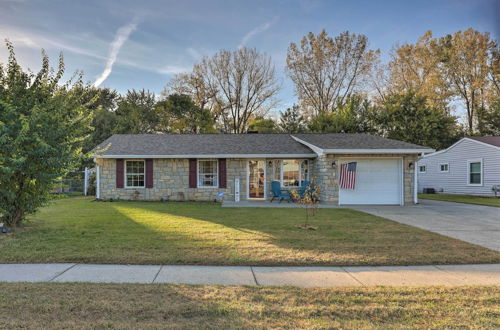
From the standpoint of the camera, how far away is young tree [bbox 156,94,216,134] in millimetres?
28250

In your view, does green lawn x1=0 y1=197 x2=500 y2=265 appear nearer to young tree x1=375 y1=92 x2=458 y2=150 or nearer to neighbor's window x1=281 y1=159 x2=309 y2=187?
neighbor's window x1=281 y1=159 x2=309 y2=187

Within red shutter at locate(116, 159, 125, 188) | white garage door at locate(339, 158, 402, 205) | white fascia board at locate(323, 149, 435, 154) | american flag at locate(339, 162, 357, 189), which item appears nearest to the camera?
white fascia board at locate(323, 149, 435, 154)

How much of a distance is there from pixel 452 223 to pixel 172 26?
548 inches

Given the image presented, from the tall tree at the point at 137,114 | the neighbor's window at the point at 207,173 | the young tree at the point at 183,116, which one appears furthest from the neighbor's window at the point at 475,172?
the tall tree at the point at 137,114

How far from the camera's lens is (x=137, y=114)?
28172 mm

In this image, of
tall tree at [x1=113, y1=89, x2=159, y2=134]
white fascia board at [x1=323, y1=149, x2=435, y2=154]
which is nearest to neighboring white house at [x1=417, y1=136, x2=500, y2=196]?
white fascia board at [x1=323, y1=149, x2=435, y2=154]

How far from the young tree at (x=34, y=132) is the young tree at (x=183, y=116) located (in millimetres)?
20710

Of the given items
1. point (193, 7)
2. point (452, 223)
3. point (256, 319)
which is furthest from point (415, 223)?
point (193, 7)

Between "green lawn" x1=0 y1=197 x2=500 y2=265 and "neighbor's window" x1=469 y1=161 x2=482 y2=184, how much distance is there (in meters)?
13.4

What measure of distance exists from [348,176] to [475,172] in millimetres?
10790

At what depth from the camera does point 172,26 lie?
47.8ft

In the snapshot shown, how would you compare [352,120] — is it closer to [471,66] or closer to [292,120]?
[292,120]

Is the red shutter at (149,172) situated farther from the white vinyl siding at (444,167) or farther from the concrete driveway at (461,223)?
the white vinyl siding at (444,167)

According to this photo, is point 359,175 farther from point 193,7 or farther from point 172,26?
point 172,26
